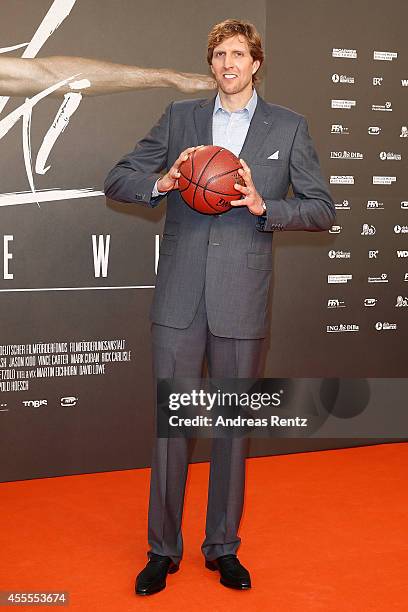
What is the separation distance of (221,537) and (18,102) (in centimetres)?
219

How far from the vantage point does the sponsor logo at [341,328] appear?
4.76 m

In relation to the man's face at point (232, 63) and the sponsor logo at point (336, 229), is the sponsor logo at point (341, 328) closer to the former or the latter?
the sponsor logo at point (336, 229)

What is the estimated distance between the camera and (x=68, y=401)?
167 inches

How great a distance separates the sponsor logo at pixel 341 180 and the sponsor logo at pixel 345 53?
0.63 m

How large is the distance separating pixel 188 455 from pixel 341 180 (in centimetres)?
223

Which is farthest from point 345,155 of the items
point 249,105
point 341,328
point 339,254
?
point 249,105

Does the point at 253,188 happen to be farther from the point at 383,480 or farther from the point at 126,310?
the point at 383,480

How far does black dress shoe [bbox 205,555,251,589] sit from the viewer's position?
2.88 metres

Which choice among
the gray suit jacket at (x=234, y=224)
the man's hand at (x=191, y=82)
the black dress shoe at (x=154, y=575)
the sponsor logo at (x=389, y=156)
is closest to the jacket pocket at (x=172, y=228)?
the gray suit jacket at (x=234, y=224)

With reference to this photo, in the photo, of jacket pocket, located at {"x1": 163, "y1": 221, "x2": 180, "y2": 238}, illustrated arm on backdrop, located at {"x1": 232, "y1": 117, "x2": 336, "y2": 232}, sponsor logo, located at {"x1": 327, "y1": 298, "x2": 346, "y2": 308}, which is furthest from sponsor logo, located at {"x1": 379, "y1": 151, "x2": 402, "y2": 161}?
jacket pocket, located at {"x1": 163, "y1": 221, "x2": 180, "y2": 238}

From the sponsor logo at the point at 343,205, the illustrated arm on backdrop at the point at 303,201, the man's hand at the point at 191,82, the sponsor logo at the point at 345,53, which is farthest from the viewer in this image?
the sponsor logo at the point at 343,205

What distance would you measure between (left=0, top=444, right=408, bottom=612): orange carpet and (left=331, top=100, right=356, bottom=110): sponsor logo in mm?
1887

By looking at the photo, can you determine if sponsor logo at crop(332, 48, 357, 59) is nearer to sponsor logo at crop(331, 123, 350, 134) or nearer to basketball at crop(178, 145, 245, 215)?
sponsor logo at crop(331, 123, 350, 134)

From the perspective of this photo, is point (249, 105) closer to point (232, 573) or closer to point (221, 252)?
point (221, 252)
